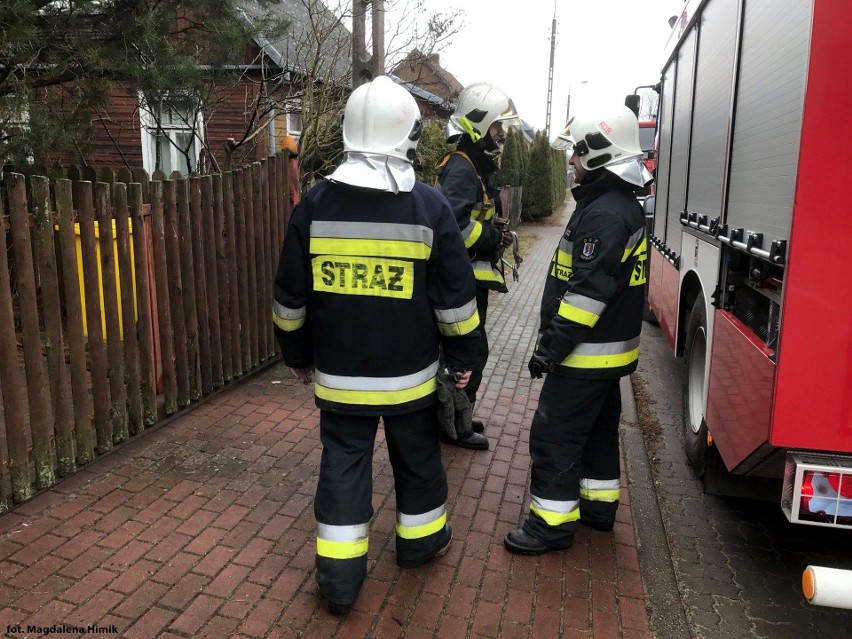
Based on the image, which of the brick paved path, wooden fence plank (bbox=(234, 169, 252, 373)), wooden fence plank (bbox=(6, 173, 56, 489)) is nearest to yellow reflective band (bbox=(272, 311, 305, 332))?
the brick paved path

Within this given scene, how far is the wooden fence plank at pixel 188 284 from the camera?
4.95 meters

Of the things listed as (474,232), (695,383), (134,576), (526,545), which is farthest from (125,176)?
(695,383)

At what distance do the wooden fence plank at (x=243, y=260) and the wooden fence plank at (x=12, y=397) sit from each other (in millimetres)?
2135

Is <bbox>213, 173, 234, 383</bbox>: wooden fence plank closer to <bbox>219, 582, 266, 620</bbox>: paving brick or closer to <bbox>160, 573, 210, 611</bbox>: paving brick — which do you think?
<bbox>160, 573, 210, 611</bbox>: paving brick

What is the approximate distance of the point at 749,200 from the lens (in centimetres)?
316

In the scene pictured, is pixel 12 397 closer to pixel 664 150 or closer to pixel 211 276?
pixel 211 276

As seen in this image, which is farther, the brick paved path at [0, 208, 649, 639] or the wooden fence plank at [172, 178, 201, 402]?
the wooden fence plank at [172, 178, 201, 402]

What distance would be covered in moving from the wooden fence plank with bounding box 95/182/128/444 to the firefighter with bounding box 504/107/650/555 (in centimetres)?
245

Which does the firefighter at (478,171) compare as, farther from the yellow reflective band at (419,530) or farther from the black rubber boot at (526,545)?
the yellow reflective band at (419,530)

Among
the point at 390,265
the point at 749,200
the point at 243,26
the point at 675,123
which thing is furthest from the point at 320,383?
the point at 675,123

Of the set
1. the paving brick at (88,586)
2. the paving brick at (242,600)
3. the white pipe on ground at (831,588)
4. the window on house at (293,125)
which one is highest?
the window on house at (293,125)

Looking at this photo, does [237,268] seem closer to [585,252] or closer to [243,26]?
[243,26]

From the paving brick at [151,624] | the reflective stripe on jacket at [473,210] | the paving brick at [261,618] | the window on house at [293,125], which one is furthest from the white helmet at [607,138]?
the window on house at [293,125]

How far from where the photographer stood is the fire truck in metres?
2.37
